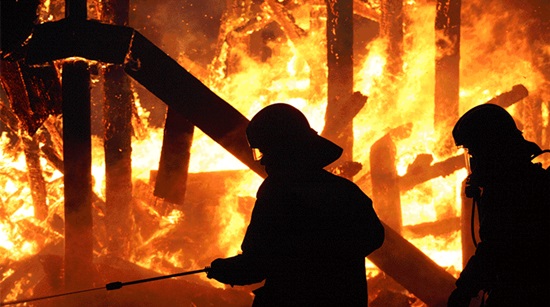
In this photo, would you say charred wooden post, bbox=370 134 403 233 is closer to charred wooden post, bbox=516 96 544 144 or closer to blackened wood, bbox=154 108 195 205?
blackened wood, bbox=154 108 195 205

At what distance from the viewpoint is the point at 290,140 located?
7.35ft

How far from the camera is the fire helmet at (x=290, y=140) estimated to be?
2.23 metres

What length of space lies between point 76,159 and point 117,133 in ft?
4.44

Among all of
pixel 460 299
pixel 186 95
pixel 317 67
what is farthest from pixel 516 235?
pixel 317 67

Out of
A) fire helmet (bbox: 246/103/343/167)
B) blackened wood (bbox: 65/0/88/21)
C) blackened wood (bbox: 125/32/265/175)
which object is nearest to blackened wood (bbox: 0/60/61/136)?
blackened wood (bbox: 65/0/88/21)

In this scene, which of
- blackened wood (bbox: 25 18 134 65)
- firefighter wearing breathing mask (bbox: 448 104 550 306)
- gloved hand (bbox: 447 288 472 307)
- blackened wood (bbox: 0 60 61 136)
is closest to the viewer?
firefighter wearing breathing mask (bbox: 448 104 550 306)

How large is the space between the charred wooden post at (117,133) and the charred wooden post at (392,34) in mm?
4332

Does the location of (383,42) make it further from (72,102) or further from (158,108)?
(158,108)

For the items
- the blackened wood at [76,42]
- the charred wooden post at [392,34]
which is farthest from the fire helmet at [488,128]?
the charred wooden post at [392,34]

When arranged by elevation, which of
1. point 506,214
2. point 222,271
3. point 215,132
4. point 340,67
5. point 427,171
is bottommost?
point 222,271

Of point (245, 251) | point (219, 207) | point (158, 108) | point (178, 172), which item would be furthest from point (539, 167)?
point (158, 108)

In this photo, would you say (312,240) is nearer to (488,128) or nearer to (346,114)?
(488,128)

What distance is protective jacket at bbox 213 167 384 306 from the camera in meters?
2.05

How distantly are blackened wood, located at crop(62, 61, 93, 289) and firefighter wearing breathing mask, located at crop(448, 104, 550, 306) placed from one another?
2.67 meters
